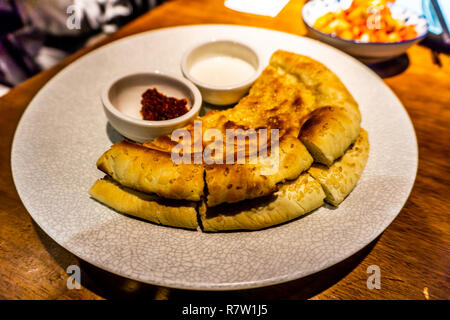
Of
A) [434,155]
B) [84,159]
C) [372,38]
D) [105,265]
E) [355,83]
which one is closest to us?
[105,265]

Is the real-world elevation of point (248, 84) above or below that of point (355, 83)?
above

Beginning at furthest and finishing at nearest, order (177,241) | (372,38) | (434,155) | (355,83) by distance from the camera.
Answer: (372,38)
(355,83)
(434,155)
(177,241)

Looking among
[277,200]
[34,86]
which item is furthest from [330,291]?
[34,86]

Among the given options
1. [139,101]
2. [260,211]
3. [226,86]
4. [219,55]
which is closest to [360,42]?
[219,55]

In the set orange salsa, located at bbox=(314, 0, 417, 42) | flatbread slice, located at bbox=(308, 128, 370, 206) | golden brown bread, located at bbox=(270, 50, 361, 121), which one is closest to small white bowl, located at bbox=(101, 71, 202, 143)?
golden brown bread, located at bbox=(270, 50, 361, 121)

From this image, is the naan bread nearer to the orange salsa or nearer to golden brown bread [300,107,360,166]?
golden brown bread [300,107,360,166]

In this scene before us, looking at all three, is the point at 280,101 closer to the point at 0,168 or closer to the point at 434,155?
the point at 434,155

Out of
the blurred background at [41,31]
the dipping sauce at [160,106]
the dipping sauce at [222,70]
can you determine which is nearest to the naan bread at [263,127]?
the dipping sauce at [160,106]

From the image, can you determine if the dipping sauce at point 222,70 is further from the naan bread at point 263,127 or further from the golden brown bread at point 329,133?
the golden brown bread at point 329,133
